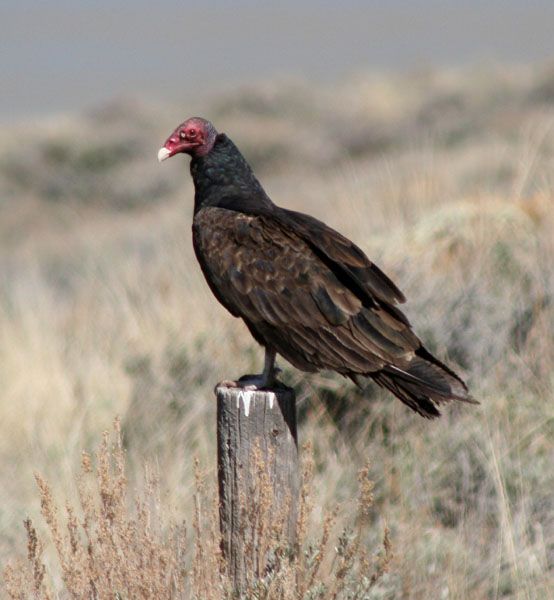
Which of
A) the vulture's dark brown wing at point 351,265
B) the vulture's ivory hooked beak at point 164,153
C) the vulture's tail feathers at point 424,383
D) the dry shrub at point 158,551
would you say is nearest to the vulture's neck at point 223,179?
the vulture's ivory hooked beak at point 164,153

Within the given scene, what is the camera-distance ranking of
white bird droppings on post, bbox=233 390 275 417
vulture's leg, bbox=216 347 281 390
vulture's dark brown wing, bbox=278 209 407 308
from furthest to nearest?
vulture's leg, bbox=216 347 281 390, vulture's dark brown wing, bbox=278 209 407 308, white bird droppings on post, bbox=233 390 275 417

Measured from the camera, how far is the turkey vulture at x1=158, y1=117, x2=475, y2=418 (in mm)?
3650

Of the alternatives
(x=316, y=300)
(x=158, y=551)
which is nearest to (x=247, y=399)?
(x=316, y=300)

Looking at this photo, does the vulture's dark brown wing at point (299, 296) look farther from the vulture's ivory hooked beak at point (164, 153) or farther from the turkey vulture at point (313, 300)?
the vulture's ivory hooked beak at point (164, 153)

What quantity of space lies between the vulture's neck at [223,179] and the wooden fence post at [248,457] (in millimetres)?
927

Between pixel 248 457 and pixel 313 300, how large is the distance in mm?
598

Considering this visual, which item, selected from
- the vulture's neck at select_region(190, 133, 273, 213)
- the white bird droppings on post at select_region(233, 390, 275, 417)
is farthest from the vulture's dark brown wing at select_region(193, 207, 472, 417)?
the white bird droppings on post at select_region(233, 390, 275, 417)

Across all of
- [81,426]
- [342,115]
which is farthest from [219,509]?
[342,115]

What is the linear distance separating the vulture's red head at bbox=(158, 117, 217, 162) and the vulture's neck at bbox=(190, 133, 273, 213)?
0.03 m

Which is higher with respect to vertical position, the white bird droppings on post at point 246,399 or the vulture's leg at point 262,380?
the vulture's leg at point 262,380

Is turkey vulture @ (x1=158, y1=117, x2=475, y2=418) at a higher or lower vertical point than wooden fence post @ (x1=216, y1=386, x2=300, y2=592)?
higher

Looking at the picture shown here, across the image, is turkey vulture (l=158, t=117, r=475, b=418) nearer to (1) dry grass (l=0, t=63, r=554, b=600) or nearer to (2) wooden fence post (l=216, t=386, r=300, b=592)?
(2) wooden fence post (l=216, t=386, r=300, b=592)

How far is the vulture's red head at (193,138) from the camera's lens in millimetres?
4441

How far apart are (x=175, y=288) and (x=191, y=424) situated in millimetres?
1930
